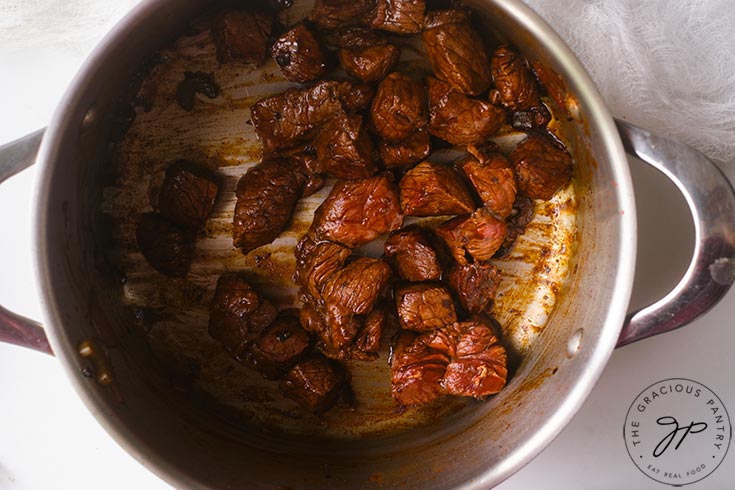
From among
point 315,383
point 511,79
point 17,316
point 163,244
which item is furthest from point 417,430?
point 17,316

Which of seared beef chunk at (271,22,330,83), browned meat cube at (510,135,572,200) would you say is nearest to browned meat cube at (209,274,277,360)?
seared beef chunk at (271,22,330,83)

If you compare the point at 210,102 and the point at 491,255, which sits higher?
the point at 210,102

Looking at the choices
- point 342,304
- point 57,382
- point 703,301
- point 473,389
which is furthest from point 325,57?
point 57,382

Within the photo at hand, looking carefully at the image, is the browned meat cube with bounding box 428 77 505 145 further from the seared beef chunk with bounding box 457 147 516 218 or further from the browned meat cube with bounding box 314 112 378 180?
the browned meat cube with bounding box 314 112 378 180

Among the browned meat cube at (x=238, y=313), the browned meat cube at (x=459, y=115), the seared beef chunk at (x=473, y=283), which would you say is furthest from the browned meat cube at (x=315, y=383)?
the browned meat cube at (x=459, y=115)

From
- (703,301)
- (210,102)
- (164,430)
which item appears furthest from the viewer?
(210,102)

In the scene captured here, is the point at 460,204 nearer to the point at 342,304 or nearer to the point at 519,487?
the point at 342,304

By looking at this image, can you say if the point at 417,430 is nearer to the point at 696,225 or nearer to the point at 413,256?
the point at 413,256
